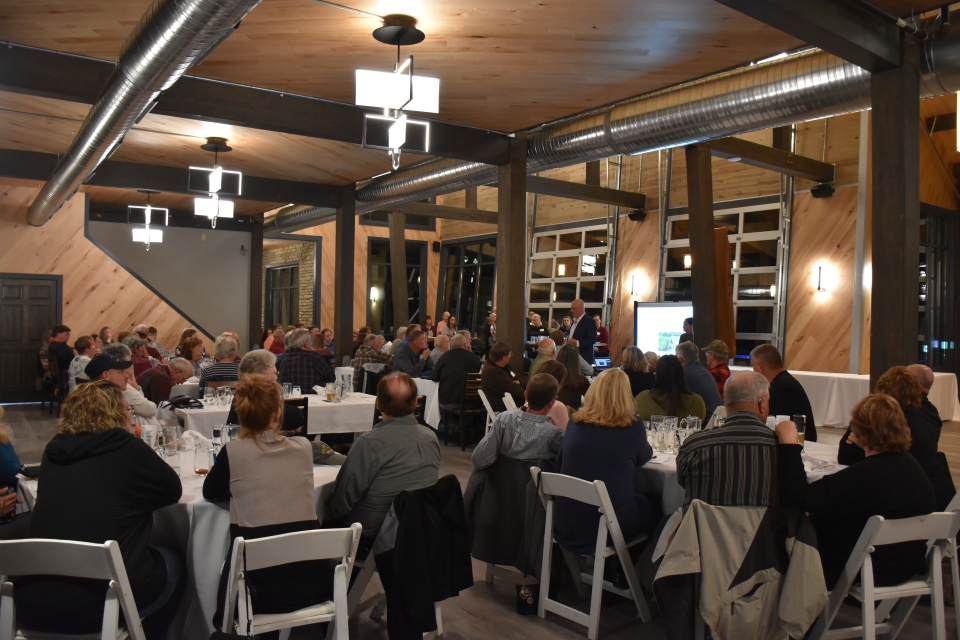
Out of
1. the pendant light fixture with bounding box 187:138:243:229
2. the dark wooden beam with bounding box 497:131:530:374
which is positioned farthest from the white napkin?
the pendant light fixture with bounding box 187:138:243:229

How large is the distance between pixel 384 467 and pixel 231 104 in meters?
4.83

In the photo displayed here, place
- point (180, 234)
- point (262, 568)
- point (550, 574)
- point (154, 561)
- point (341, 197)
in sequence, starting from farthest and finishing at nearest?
1. point (180, 234)
2. point (341, 197)
3. point (550, 574)
4. point (154, 561)
5. point (262, 568)

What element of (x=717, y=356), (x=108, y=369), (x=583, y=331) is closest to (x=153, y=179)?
(x=583, y=331)

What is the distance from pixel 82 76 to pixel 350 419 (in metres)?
3.68

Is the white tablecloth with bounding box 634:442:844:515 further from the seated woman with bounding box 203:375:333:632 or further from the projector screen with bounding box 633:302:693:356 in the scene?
the projector screen with bounding box 633:302:693:356

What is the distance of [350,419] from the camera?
21.3 ft

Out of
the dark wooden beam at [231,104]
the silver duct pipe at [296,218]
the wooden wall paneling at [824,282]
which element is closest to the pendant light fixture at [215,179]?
the dark wooden beam at [231,104]

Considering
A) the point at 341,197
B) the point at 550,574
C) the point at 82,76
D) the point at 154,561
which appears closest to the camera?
the point at 154,561

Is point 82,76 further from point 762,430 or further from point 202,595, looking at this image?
point 762,430

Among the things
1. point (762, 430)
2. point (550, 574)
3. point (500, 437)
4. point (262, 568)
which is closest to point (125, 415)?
point (262, 568)

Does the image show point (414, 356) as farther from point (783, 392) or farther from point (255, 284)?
point (255, 284)

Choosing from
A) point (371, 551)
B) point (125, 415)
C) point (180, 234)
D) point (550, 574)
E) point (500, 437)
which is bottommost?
point (550, 574)

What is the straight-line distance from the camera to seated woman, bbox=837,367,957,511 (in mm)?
3654

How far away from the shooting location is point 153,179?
11.0m
